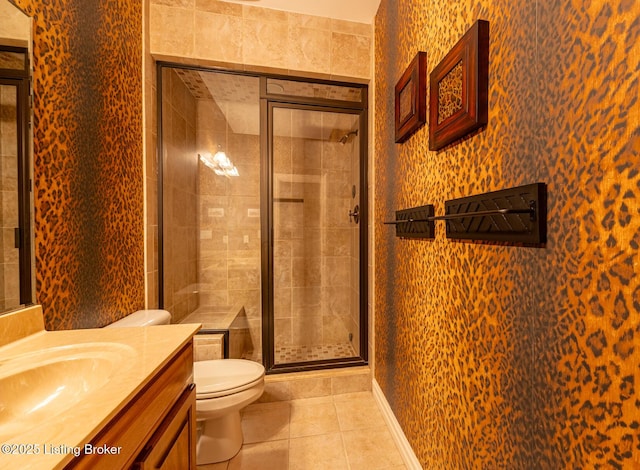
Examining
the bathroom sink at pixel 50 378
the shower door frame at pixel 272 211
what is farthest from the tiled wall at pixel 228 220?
the bathroom sink at pixel 50 378

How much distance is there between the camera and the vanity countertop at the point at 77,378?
1.32ft

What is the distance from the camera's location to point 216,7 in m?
1.83

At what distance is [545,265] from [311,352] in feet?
6.85

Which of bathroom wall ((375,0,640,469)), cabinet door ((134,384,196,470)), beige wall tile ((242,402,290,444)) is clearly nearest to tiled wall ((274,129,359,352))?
beige wall tile ((242,402,290,444))

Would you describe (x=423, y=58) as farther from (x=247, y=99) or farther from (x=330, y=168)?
(x=247, y=99)

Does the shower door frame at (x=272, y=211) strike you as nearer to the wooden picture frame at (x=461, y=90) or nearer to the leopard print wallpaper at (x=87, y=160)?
the leopard print wallpaper at (x=87, y=160)

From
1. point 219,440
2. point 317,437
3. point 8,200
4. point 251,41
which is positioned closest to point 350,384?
point 317,437

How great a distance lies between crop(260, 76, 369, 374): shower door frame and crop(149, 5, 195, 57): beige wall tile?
54 centimetres

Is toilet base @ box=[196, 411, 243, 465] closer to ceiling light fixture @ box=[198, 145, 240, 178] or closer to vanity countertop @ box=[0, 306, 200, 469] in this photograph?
vanity countertop @ box=[0, 306, 200, 469]

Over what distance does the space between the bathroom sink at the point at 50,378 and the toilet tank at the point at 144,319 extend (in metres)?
0.69

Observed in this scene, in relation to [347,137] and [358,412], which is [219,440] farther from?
[347,137]

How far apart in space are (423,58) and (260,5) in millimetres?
1347

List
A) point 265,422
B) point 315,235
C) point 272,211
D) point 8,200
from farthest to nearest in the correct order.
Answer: point 315,235
point 272,211
point 265,422
point 8,200

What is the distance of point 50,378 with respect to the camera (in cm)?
73
